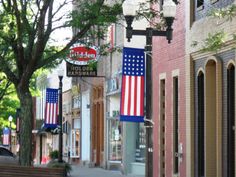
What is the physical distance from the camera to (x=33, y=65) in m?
16.8

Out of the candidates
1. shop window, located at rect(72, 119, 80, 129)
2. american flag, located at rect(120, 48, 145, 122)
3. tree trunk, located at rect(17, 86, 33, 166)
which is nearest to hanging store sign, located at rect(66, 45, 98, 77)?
shop window, located at rect(72, 119, 80, 129)

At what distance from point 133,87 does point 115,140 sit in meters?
16.6

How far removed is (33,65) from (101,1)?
100 inches

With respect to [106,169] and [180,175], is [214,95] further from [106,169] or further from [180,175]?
[106,169]

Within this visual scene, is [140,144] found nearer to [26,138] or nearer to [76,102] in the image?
[26,138]

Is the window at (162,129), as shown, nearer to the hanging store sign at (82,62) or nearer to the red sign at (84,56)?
the hanging store sign at (82,62)

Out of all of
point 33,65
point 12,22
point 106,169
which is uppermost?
point 12,22

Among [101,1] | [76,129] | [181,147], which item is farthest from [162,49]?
[76,129]

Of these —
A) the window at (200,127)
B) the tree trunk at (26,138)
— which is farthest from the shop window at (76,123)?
the tree trunk at (26,138)

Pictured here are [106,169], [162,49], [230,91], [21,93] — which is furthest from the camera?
[106,169]

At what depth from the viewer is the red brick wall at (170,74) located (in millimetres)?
19719

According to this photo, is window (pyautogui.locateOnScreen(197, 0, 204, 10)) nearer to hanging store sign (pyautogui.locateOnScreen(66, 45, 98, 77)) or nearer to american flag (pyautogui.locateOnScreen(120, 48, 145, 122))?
american flag (pyautogui.locateOnScreen(120, 48, 145, 122))

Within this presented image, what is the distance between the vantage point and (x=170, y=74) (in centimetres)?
2105

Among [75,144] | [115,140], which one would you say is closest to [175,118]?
[115,140]
